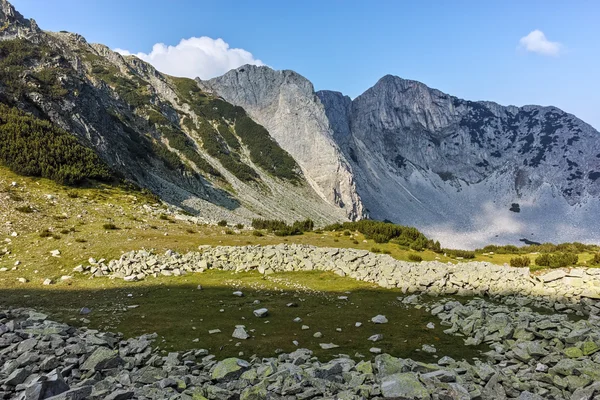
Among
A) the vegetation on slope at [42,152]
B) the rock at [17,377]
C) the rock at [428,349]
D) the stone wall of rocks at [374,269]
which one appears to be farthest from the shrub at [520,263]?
the vegetation on slope at [42,152]

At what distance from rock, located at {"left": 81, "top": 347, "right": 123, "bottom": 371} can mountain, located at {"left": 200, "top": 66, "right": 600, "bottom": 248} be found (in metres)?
106

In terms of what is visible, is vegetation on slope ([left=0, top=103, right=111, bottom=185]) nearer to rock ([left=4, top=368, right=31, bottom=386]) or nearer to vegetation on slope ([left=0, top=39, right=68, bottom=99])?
vegetation on slope ([left=0, top=39, right=68, bottom=99])

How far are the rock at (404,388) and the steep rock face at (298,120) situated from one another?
10500 cm

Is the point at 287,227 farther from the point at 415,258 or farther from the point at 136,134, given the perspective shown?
the point at 136,134

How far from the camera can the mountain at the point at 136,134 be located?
154ft

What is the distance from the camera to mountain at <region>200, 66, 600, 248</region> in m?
136

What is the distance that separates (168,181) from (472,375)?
74.2 m

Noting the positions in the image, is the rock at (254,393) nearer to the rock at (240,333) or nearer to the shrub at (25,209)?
the rock at (240,333)

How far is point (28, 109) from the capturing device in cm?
5472

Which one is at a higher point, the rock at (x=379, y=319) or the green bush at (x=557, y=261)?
the green bush at (x=557, y=261)

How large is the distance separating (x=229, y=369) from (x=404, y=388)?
481 centimetres

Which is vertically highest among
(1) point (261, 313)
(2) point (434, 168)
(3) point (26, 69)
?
(3) point (26, 69)

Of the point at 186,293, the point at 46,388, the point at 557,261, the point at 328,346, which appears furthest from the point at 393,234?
the point at 46,388

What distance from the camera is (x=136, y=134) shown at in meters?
89.4
